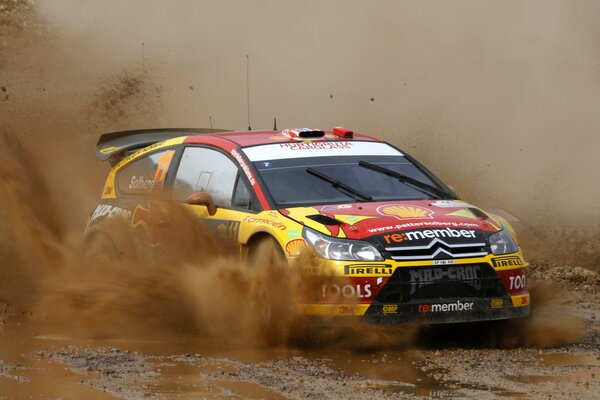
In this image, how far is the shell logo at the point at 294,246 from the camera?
26.4ft

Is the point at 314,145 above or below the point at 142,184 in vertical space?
above

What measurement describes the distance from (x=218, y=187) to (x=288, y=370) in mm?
2308

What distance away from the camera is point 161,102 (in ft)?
63.0

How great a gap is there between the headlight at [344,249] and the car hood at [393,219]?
0.17ft

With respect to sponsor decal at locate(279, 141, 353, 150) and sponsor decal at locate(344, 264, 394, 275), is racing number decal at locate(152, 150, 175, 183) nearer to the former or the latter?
sponsor decal at locate(279, 141, 353, 150)

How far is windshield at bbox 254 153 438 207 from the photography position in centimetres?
878

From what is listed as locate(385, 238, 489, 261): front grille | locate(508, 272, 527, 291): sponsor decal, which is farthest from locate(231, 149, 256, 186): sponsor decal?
locate(508, 272, 527, 291): sponsor decal

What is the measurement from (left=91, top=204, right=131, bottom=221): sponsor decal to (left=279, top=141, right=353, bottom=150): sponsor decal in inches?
51.8

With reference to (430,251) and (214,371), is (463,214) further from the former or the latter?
(214,371)

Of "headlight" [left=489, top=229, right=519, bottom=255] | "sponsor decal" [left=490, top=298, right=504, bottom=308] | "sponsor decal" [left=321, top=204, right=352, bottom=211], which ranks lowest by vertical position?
"sponsor decal" [left=490, top=298, right=504, bottom=308]

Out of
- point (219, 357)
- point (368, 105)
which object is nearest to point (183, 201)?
point (219, 357)

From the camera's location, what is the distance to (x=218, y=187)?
9.16 meters

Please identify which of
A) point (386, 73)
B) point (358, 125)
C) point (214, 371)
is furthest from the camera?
point (386, 73)

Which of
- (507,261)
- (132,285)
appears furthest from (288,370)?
(132,285)
